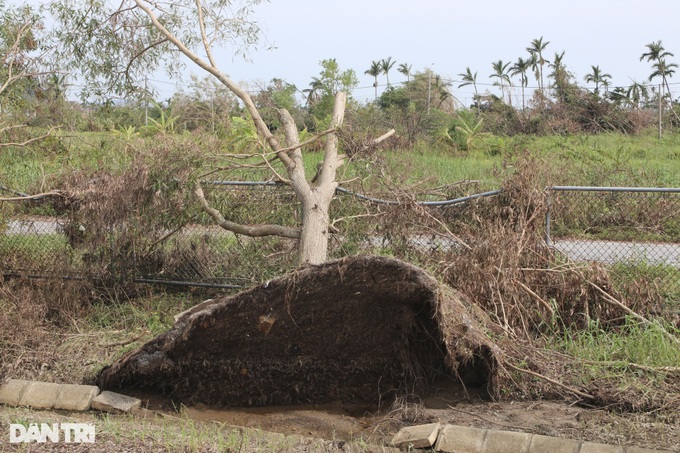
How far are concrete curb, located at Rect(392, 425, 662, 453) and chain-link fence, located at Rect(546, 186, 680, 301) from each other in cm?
276

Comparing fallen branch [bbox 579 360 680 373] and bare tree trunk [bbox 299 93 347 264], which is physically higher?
bare tree trunk [bbox 299 93 347 264]

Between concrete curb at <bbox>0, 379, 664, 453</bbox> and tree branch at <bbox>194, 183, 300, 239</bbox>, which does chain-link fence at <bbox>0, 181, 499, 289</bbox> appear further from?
concrete curb at <bbox>0, 379, 664, 453</bbox>

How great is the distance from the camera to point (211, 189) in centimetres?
852

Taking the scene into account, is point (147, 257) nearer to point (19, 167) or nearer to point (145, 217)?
point (145, 217)

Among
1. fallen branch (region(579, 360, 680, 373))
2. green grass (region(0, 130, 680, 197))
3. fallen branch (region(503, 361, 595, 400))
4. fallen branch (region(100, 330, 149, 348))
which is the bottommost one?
fallen branch (region(503, 361, 595, 400))

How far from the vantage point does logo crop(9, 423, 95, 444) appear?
521 centimetres

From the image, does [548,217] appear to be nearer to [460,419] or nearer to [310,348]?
[460,419]

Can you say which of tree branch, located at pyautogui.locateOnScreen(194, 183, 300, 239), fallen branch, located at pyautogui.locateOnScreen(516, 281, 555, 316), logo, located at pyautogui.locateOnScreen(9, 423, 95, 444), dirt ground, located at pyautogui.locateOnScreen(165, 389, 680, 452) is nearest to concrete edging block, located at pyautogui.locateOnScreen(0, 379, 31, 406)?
logo, located at pyautogui.locateOnScreen(9, 423, 95, 444)

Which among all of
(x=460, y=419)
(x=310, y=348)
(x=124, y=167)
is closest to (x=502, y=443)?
(x=460, y=419)

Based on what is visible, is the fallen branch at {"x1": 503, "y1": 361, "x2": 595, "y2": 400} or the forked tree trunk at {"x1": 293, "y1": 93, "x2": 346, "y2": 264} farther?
the forked tree trunk at {"x1": 293, "y1": 93, "x2": 346, "y2": 264}

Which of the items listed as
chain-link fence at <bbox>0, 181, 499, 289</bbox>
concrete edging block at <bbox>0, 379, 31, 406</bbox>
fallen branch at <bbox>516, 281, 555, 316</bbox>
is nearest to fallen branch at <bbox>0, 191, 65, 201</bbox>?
chain-link fence at <bbox>0, 181, 499, 289</bbox>

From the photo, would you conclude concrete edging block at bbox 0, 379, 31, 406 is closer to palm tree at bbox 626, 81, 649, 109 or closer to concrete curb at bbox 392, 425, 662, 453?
concrete curb at bbox 392, 425, 662, 453

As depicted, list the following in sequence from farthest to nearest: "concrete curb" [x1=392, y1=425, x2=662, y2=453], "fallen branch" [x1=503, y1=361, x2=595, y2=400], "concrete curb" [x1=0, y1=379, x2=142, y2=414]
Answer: "concrete curb" [x1=0, y1=379, x2=142, y2=414], "fallen branch" [x1=503, y1=361, x2=595, y2=400], "concrete curb" [x1=392, y1=425, x2=662, y2=453]

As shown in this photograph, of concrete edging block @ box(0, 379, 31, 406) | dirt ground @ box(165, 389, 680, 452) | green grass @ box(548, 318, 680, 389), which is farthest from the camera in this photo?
concrete edging block @ box(0, 379, 31, 406)
